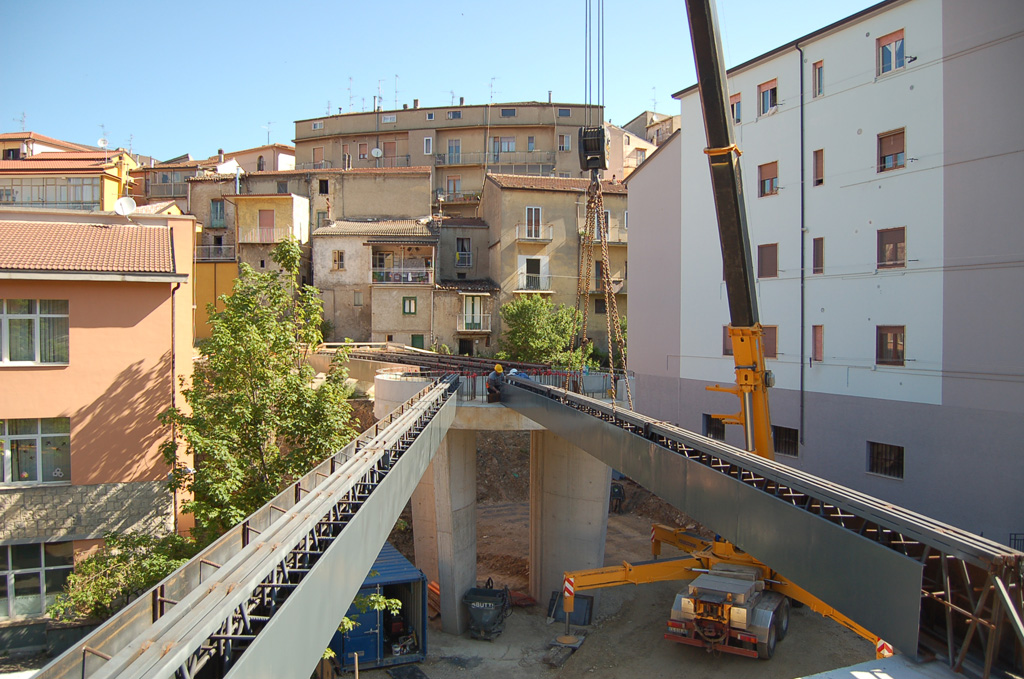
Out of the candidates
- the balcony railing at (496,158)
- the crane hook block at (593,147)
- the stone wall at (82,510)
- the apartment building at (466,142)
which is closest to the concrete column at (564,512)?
the crane hook block at (593,147)

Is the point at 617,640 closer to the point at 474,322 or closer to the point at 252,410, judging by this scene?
the point at 252,410

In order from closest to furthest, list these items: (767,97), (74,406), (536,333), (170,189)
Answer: (74,406) → (767,97) → (536,333) → (170,189)

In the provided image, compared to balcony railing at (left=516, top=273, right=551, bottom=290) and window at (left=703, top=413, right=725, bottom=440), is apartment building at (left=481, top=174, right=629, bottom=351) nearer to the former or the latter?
balcony railing at (left=516, top=273, right=551, bottom=290)

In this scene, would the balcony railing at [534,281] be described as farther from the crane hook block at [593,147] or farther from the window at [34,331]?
the window at [34,331]

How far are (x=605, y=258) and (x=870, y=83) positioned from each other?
1093 centimetres

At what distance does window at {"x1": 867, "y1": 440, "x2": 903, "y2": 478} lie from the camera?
1955 centimetres

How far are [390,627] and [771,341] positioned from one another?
52.1 feet

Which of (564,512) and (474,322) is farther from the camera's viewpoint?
(474,322)

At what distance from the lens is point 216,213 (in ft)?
153

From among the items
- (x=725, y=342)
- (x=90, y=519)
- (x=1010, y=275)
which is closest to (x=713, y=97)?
(x=1010, y=275)

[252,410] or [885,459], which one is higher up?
[252,410]

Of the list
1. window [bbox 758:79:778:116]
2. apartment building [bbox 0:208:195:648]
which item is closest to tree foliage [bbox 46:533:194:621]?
apartment building [bbox 0:208:195:648]

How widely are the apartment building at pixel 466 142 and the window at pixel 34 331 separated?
1667 inches

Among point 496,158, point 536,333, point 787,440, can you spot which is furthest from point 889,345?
point 496,158
